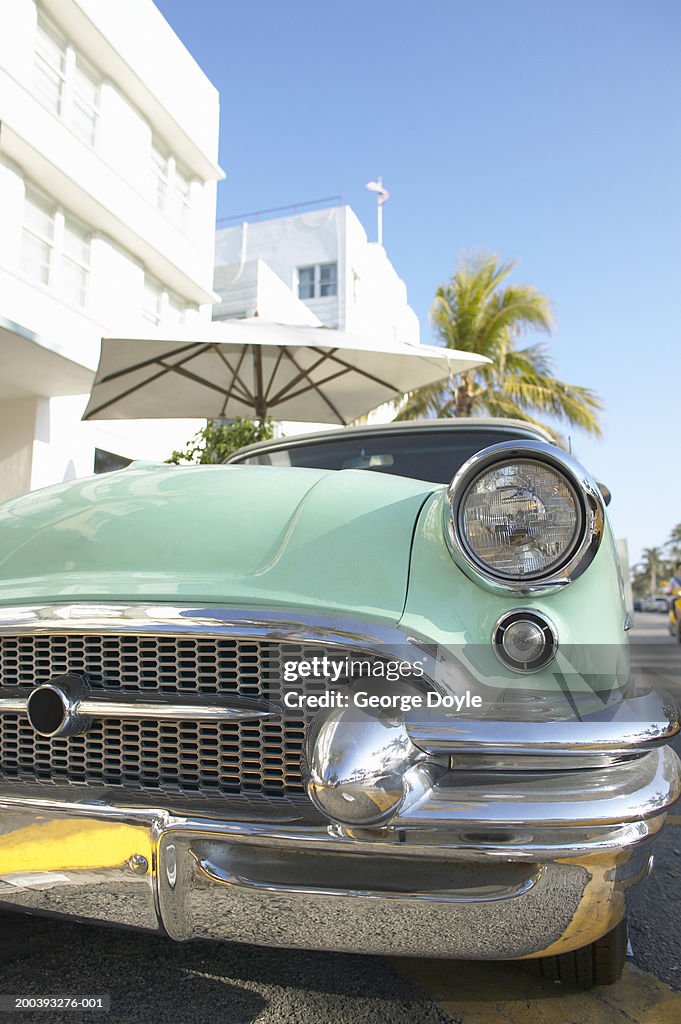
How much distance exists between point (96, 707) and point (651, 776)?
944mm

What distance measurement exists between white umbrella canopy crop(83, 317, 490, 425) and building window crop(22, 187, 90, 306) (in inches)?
161

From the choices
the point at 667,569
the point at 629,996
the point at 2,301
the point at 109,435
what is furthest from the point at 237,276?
the point at 667,569

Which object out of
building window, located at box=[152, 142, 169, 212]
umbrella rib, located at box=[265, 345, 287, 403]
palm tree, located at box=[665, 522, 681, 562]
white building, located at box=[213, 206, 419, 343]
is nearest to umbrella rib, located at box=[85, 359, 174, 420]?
umbrella rib, located at box=[265, 345, 287, 403]

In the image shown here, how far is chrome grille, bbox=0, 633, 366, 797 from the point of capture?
1333mm

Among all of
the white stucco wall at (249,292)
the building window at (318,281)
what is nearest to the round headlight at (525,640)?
the white stucco wall at (249,292)

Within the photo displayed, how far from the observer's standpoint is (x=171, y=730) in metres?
1.38

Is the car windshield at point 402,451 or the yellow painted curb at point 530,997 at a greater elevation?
the car windshield at point 402,451

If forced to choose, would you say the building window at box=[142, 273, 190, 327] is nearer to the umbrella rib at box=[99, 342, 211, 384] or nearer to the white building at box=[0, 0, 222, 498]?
the white building at box=[0, 0, 222, 498]

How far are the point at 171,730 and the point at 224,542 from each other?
0.37 metres

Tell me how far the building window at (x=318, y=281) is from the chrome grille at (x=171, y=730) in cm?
1930

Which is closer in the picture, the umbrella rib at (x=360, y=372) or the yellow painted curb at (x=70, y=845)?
the yellow painted curb at (x=70, y=845)

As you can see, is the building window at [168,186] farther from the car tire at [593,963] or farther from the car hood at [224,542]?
the car tire at [593,963]

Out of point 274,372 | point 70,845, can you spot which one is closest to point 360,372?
point 274,372

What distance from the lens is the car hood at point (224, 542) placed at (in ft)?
4.54
